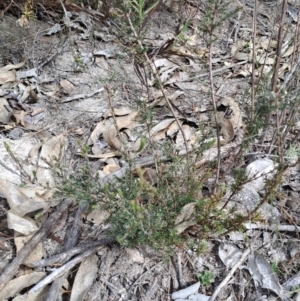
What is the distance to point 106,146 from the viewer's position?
2277 millimetres

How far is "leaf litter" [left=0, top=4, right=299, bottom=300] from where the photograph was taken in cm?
169

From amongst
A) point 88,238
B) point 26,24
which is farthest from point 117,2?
point 26,24

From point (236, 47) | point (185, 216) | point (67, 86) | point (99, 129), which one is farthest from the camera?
point (236, 47)

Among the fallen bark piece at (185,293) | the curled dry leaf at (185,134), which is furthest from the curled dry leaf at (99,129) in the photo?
the fallen bark piece at (185,293)

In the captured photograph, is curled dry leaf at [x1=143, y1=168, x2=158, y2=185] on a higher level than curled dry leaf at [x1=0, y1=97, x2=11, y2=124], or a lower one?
higher

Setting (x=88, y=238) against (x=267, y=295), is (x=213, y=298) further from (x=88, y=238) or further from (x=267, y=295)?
(x=88, y=238)

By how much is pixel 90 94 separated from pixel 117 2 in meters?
1.15

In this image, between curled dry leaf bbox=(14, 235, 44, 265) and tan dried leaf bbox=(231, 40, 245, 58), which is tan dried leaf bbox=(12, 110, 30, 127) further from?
tan dried leaf bbox=(231, 40, 245, 58)

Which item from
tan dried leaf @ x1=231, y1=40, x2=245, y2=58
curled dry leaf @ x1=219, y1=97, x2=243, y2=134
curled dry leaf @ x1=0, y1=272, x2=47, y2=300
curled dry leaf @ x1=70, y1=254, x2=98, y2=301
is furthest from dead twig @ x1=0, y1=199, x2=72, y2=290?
tan dried leaf @ x1=231, y1=40, x2=245, y2=58

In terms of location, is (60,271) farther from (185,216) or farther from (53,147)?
(53,147)

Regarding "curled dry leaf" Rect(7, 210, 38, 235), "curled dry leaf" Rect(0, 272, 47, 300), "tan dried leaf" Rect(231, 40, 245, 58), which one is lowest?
"curled dry leaf" Rect(0, 272, 47, 300)

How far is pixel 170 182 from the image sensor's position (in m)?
1.79

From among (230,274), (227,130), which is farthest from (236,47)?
(230,274)

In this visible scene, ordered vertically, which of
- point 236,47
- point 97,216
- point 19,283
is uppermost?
point 236,47
